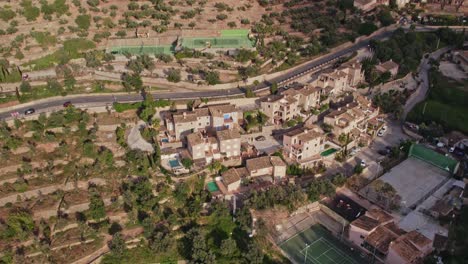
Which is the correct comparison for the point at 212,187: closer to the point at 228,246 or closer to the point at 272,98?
the point at 228,246

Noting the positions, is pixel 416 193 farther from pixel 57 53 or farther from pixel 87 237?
pixel 57 53

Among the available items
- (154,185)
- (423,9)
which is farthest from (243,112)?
(423,9)

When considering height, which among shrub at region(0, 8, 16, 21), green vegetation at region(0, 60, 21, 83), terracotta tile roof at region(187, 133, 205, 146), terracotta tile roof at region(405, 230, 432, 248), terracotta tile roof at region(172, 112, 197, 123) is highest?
shrub at region(0, 8, 16, 21)

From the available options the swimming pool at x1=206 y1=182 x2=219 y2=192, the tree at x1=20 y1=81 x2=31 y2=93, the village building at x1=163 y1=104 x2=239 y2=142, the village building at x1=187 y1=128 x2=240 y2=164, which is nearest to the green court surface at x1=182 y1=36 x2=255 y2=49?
the village building at x1=163 y1=104 x2=239 y2=142

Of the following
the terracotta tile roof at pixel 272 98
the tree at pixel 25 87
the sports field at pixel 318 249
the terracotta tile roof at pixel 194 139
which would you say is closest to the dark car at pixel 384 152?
the terracotta tile roof at pixel 272 98

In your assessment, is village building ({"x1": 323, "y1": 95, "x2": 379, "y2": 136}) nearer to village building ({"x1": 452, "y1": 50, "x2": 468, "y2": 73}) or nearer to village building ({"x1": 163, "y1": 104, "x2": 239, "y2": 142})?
village building ({"x1": 163, "y1": 104, "x2": 239, "y2": 142})

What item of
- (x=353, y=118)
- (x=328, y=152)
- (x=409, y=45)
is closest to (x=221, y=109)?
(x=328, y=152)
